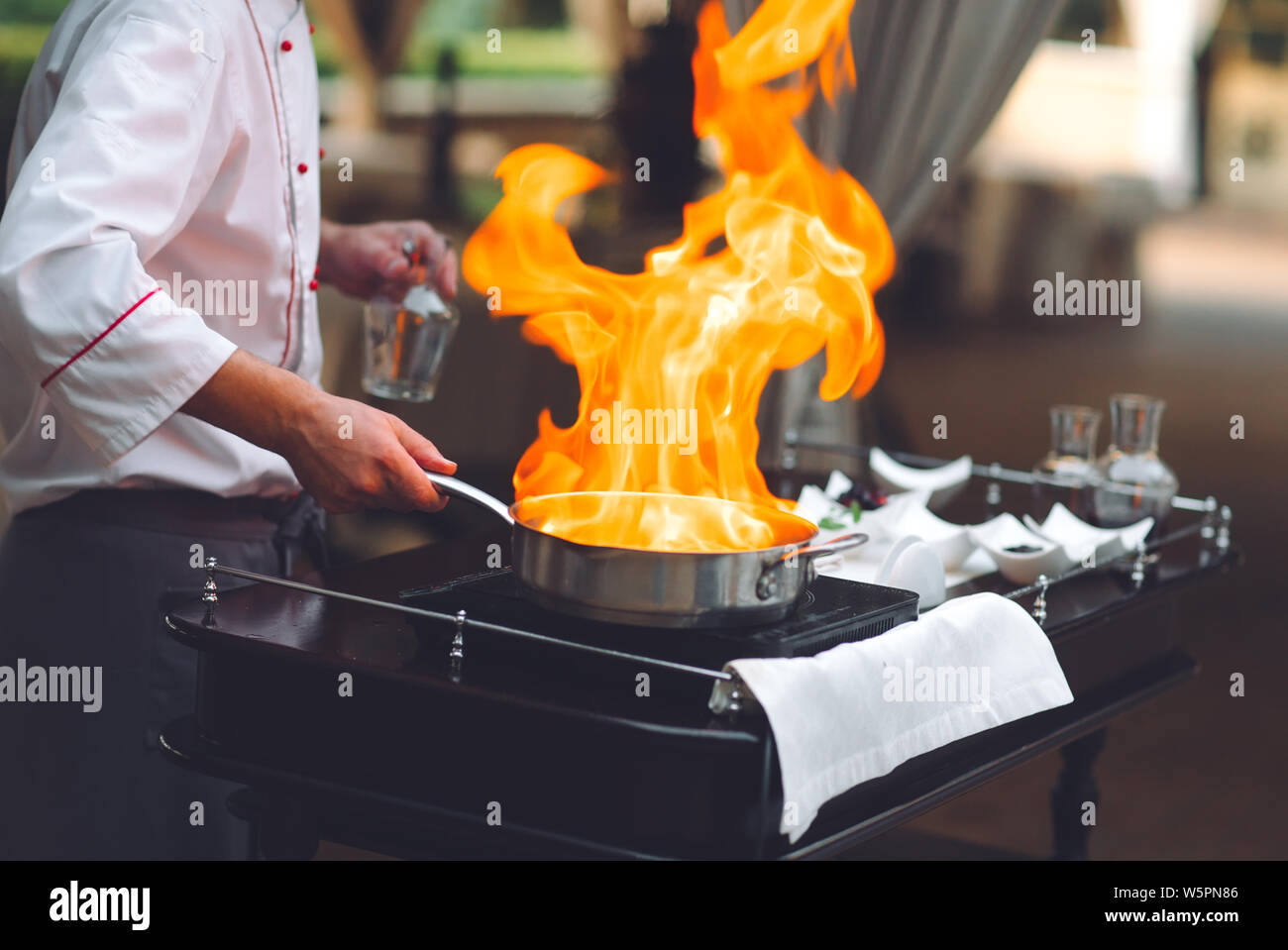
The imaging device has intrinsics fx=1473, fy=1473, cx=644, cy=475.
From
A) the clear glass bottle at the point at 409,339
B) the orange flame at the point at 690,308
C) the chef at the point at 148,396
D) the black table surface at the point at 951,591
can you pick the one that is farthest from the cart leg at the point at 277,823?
the clear glass bottle at the point at 409,339

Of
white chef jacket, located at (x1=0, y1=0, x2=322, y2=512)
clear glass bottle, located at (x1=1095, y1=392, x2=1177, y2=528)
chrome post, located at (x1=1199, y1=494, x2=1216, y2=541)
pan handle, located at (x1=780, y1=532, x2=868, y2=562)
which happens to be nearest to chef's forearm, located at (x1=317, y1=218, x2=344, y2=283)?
white chef jacket, located at (x1=0, y1=0, x2=322, y2=512)

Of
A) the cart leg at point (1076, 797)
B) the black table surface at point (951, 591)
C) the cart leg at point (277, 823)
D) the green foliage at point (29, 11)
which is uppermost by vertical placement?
the green foliage at point (29, 11)

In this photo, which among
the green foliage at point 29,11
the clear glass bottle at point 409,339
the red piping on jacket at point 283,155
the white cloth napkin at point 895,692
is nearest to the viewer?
the white cloth napkin at point 895,692

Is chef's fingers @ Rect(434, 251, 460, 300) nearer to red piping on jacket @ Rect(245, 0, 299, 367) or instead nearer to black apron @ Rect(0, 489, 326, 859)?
→ red piping on jacket @ Rect(245, 0, 299, 367)

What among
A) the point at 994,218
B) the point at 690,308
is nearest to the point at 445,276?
the point at 690,308

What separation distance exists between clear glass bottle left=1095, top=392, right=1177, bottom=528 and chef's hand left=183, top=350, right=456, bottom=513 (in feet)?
3.71

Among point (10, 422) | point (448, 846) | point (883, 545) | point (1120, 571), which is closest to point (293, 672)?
point (448, 846)

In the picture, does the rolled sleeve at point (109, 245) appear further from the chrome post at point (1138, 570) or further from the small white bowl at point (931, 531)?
the chrome post at point (1138, 570)

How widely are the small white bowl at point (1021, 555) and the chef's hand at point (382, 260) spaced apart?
0.87 m

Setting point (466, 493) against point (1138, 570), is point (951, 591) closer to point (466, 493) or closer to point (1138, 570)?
point (1138, 570)

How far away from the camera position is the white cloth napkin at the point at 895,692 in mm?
1308

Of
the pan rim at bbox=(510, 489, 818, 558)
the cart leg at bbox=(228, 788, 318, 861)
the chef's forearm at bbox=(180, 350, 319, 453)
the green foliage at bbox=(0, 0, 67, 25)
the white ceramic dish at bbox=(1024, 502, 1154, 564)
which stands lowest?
the cart leg at bbox=(228, 788, 318, 861)

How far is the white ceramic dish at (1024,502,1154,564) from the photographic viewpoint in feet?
6.61

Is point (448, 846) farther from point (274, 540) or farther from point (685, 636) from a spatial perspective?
point (274, 540)
